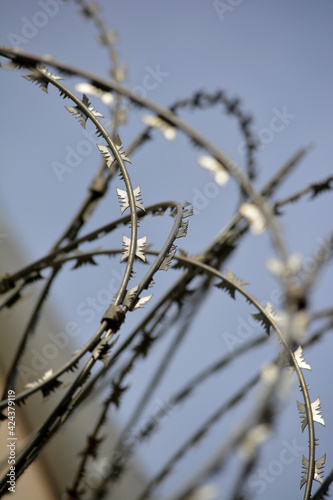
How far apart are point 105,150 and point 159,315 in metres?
0.54

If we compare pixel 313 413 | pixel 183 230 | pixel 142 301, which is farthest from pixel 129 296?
pixel 313 413

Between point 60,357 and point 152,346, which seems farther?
point 60,357

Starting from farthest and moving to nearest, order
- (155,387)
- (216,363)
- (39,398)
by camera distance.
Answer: (39,398), (155,387), (216,363)

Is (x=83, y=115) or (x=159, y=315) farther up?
(x=83, y=115)

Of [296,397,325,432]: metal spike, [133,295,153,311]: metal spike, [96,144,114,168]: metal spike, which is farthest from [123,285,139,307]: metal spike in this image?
[296,397,325,432]: metal spike

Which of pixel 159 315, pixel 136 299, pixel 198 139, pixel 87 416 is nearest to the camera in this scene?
pixel 136 299

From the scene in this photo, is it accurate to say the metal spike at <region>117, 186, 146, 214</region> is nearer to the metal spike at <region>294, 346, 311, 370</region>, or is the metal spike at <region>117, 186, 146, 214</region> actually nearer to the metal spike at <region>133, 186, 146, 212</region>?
the metal spike at <region>133, 186, 146, 212</region>

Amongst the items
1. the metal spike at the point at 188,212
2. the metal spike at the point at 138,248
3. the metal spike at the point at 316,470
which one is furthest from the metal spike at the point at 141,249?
the metal spike at the point at 316,470

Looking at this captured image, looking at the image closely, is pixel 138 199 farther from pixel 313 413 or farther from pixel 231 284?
pixel 313 413

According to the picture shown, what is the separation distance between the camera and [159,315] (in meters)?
1.43

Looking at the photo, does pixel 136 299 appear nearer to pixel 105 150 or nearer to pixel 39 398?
pixel 105 150

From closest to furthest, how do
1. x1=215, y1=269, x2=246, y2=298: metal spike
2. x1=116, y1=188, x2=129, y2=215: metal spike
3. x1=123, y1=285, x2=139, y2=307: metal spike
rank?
x1=123, y1=285, x2=139, y2=307: metal spike, x1=116, y1=188, x2=129, y2=215: metal spike, x1=215, y1=269, x2=246, y2=298: metal spike

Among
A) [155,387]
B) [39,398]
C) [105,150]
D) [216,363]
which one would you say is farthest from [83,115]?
[39,398]

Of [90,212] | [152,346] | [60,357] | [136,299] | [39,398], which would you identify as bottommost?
[136,299]
